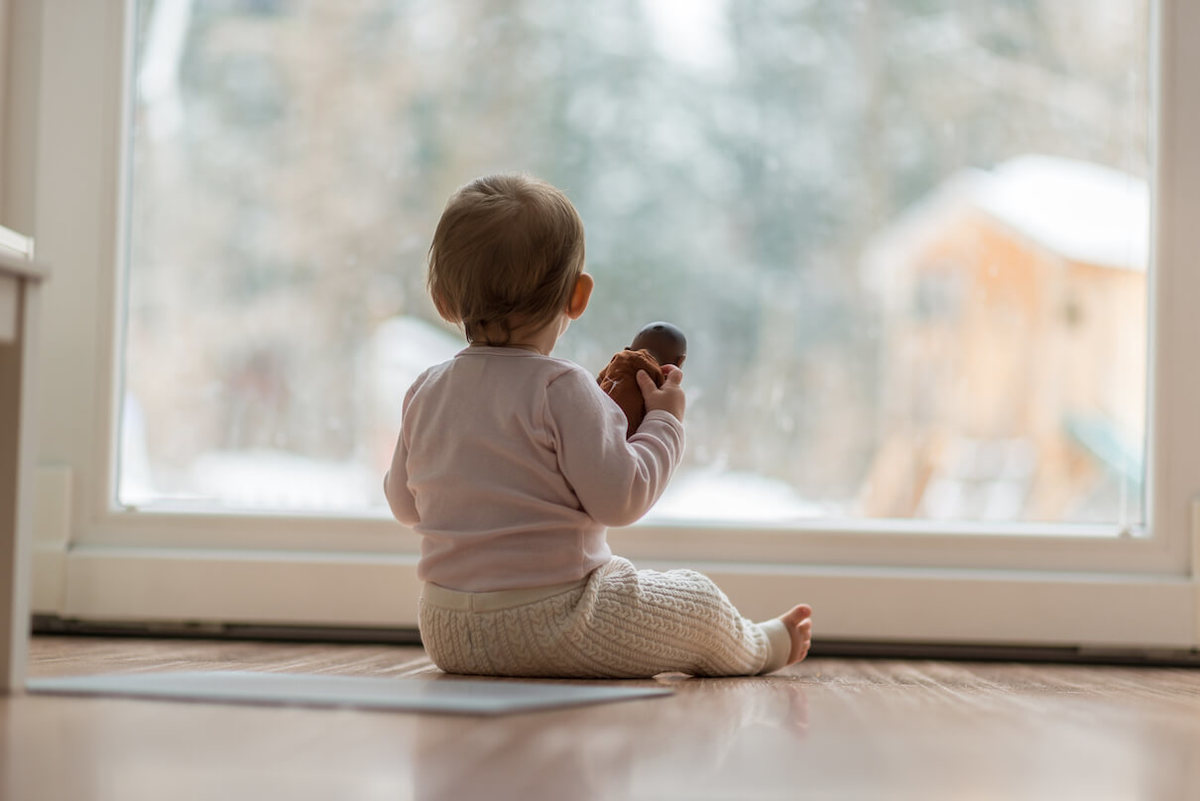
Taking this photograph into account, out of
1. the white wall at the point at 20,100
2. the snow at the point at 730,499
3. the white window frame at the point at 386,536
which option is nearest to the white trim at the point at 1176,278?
the white window frame at the point at 386,536

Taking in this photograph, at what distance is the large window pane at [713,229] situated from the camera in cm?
163

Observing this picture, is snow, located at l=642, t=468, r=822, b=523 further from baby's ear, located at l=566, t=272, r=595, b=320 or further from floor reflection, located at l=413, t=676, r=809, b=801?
floor reflection, located at l=413, t=676, r=809, b=801

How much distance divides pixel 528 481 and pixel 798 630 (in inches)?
14.5

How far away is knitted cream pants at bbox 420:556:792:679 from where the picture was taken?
1.13 m

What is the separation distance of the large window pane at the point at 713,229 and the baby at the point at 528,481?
1.57ft

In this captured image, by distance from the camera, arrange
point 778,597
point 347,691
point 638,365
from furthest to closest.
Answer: point 778,597
point 638,365
point 347,691

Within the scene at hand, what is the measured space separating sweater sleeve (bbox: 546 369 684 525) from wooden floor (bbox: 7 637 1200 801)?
7.5 inches

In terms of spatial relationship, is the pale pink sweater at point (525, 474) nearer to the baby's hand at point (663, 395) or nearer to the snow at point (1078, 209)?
the baby's hand at point (663, 395)

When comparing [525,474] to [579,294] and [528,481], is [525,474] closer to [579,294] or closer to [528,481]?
[528,481]

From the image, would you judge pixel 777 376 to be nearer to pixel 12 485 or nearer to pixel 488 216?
pixel 488 216

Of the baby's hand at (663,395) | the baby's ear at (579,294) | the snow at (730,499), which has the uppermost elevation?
the baby's ear at (579,294)

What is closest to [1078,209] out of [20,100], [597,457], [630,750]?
[597,457]

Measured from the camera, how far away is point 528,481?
1.15 m

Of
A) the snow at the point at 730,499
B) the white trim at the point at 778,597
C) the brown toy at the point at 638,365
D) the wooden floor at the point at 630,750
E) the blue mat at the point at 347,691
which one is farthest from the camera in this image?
the snow at the point at 730,499
